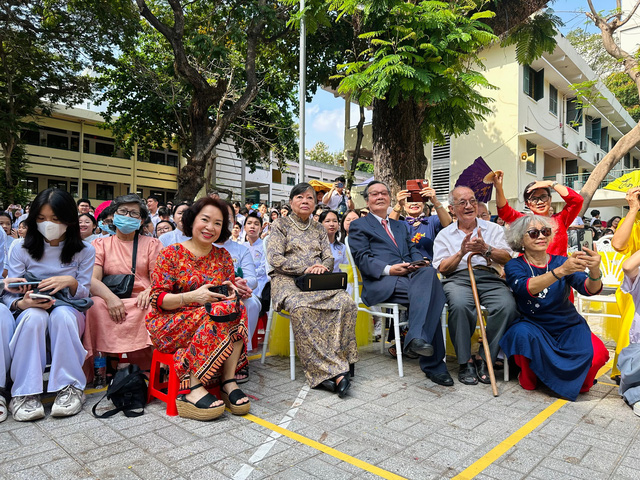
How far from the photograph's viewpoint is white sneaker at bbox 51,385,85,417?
120 inches

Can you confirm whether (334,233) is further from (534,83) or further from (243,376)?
(534,83)

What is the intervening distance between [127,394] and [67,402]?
390 millimetres

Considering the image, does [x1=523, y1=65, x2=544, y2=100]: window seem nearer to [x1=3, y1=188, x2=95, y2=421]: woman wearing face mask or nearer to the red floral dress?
the red floral dress

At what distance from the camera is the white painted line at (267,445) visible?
7.77ft

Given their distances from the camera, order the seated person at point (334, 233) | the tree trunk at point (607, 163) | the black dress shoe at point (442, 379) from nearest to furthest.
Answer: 1. the black dress shoe at point (442, 379)
2. the seated person at point (334, 233)
3. the tree trunk at point (607, 163)

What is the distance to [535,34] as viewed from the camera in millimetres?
7711

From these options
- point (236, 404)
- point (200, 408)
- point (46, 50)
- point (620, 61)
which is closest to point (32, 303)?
point (200, 408)

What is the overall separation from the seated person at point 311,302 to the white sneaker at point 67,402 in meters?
1.70

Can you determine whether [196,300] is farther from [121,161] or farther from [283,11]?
[121,161]

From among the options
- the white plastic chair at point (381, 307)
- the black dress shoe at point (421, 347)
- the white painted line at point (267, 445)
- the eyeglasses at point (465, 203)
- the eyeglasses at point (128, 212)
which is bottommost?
the white painted line at point (267, 445)

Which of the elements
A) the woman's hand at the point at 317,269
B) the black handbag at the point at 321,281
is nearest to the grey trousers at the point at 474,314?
the black handbag at the point at 321,281

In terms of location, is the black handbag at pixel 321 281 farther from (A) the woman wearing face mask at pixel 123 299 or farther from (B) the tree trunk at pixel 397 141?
(B) the tree trunk at pixel 397 141

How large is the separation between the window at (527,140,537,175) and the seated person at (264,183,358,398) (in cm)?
1621

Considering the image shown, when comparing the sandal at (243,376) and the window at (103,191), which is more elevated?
the window at (103,191)
